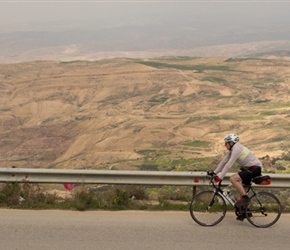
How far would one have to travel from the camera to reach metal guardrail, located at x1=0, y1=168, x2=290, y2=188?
741cm

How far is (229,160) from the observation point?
6.32 metres

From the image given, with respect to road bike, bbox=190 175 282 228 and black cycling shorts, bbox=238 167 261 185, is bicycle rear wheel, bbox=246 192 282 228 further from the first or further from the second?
black cycling shorts, bbox=238 167 261 185

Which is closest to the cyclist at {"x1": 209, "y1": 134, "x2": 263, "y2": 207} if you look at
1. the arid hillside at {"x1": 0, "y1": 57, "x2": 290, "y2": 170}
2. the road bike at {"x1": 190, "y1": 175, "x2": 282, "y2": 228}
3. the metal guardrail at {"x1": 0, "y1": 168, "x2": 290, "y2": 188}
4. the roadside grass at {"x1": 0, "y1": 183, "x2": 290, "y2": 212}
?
the road bike at {"x1": 190, "y1": 175, "x2": 282, "y2": 228}

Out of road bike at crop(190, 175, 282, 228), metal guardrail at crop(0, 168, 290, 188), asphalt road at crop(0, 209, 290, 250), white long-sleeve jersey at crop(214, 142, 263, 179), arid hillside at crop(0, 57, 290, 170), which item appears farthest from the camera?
arid hillside at crop(0, 57, 290, 170)

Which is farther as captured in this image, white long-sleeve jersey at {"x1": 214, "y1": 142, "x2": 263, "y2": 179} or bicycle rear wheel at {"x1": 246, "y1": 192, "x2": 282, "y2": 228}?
bicycle rear wheel at {"x1": 246, "y1": 192, "x2": 282, "y2": 228}

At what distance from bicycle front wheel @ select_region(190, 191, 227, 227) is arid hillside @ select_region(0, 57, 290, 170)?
1000cm

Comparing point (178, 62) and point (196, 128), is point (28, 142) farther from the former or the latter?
point (178, 62)

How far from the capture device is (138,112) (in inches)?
1425

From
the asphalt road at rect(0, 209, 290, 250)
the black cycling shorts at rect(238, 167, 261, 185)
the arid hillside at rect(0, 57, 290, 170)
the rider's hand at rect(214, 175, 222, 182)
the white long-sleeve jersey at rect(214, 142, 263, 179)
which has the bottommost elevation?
the arid hillside at rect(0, 57, 290, 170)

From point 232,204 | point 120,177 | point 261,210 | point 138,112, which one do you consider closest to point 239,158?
point 232,204

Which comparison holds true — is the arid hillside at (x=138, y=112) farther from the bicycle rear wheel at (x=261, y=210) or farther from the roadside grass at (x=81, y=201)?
the bicycle rear wheel at (x=261, y=210)

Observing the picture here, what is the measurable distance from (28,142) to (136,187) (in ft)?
79.9

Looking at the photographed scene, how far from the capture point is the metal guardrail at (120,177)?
292 inches

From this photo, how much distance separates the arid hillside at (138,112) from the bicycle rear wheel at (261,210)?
10.0m
